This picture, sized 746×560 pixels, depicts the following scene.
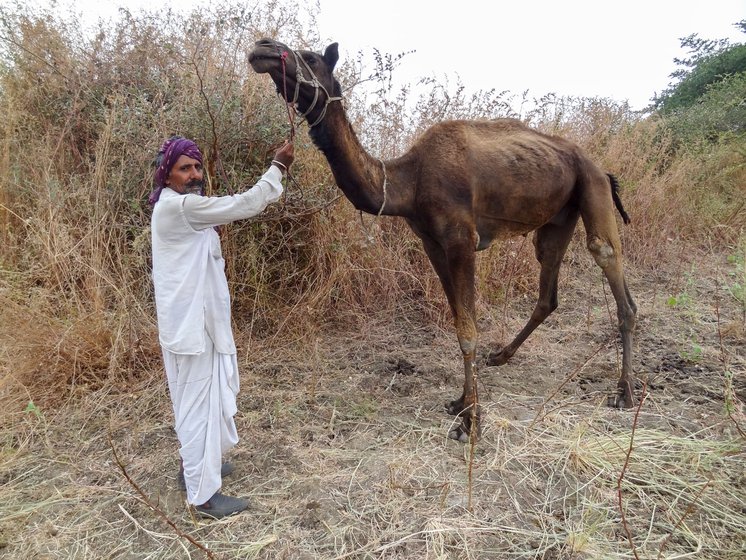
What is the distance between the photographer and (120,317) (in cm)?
382

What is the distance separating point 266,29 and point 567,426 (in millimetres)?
4906

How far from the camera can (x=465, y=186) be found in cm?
315

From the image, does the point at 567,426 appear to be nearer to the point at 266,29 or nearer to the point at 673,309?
the point at 673,309

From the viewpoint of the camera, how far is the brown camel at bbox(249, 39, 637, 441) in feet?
9.19

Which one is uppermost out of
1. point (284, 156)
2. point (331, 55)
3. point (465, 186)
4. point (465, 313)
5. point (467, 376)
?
point (331, 55)

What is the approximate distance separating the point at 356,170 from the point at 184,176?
3.45 feet

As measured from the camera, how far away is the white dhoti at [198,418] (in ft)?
7.84

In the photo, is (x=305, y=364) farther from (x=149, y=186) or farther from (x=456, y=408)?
(x=149, y=186)

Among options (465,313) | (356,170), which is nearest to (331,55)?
(356,170)

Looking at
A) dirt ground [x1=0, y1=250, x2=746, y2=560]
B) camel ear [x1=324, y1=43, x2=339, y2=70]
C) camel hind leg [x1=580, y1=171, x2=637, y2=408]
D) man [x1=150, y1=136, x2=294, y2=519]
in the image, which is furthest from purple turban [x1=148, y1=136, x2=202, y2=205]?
camel hind leg [x1=580, y1=171, x2=637, y2=408]

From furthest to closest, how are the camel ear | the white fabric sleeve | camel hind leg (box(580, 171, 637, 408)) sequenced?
camel hind leg (box(580, 171, 637, 408))
the camel ear
the white fabric sleeve

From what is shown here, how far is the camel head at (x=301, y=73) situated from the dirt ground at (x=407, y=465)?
2.05 metres

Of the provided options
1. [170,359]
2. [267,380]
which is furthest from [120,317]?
[170,359]

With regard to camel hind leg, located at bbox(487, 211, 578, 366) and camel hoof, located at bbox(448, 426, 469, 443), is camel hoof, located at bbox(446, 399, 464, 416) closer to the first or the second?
camel hoof, located at bbox(448, 426, 469, 443)
